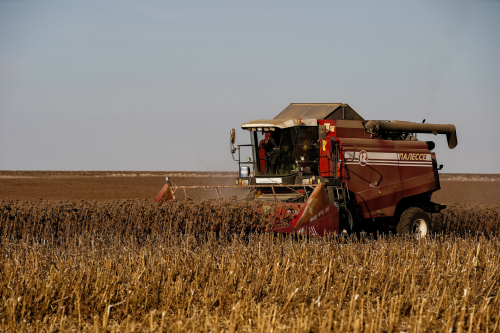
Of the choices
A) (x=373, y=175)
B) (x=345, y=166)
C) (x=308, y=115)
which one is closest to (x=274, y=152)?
(x=308, y=115)

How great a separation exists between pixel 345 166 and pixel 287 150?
109 centimetres

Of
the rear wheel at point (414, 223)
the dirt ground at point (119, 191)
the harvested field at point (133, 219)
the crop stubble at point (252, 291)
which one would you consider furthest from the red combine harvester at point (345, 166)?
the crop stubble at point (252, 291)

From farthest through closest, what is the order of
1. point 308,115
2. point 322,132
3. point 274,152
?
point 308,115 → point 274,152 → point 322,132

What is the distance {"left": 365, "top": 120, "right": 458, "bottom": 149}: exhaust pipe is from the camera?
10125 mm

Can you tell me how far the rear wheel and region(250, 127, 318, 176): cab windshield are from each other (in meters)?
1.97

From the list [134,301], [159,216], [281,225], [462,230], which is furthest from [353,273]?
[462,230]

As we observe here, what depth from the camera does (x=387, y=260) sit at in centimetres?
617

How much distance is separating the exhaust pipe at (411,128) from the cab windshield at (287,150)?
4.11 ft

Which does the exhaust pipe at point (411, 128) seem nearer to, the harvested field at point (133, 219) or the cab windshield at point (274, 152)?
the cab windshield at point (274, 152)

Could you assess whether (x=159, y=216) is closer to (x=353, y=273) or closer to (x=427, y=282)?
(x=353, y=273)

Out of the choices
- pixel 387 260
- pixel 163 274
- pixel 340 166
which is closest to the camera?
pixel 163 274

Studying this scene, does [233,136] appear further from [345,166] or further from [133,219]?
[133,219]

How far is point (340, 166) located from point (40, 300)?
6.16 m

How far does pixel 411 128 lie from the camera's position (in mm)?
10789
